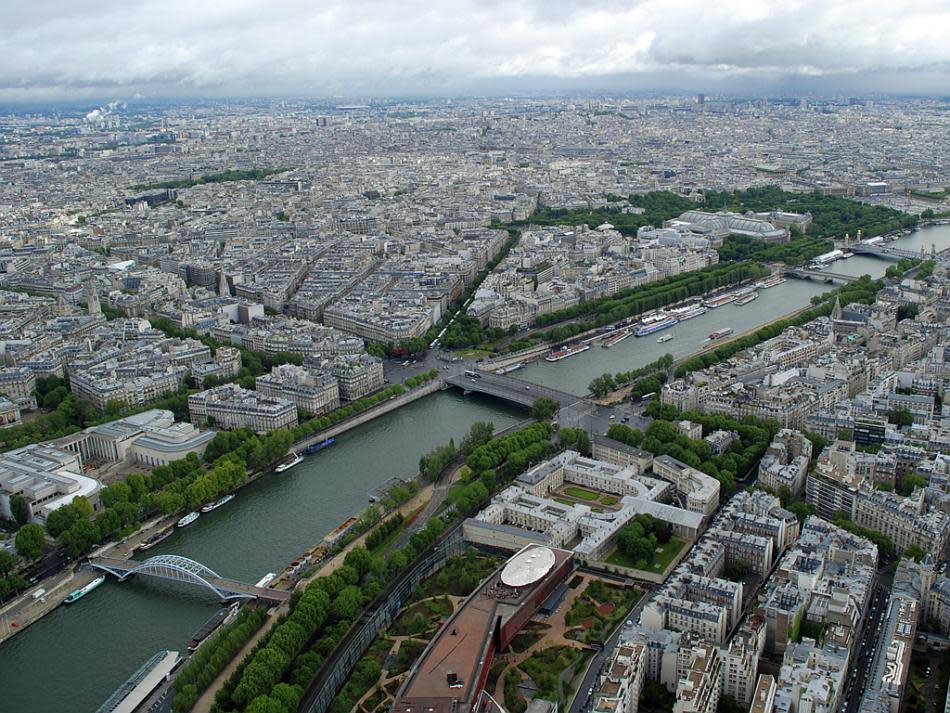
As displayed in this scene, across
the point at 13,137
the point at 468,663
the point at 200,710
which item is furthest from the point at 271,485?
the point at 13,137

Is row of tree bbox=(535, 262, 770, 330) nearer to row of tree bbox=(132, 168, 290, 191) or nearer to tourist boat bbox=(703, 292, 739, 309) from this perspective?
tourist boat bbox=(703, 292, 739, 309)

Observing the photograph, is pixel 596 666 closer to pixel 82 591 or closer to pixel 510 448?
pixel 510 448

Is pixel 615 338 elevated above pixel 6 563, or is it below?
below

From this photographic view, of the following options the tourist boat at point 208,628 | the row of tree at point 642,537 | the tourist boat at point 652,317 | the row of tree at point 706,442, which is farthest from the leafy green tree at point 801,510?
the tourist boat at point 652,317

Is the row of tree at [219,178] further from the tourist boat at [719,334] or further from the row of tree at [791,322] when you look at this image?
the row of tree at [791,322]

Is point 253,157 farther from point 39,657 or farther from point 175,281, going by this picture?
point 39,657

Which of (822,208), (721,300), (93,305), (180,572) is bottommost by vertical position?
(721,300)

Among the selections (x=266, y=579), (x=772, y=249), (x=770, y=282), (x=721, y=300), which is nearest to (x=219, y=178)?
(x=772, y=249)

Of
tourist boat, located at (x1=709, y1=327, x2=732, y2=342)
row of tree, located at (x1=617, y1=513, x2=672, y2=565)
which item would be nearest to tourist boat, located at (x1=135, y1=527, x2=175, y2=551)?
row of tree, located at (x1=617, y1=513, x2=672, y2=565)
